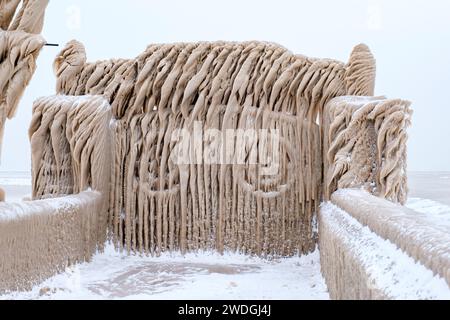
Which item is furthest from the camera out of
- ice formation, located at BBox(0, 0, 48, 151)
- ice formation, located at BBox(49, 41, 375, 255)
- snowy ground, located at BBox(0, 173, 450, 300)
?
ice formation, located at BBox(49, 41, 375, 255)

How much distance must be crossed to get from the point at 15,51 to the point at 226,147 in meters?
2.89

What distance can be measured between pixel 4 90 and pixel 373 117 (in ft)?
11.3

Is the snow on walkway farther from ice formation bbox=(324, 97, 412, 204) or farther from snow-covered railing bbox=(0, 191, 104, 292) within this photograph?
ice formation bbox=(324, 97, 412, 204)

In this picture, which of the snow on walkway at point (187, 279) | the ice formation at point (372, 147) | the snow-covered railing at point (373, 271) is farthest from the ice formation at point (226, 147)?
the snow-covered railing at point (373, 271)

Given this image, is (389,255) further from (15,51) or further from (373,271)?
(15,51)

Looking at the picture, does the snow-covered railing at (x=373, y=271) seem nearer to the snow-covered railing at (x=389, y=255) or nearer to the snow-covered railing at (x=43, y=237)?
the snow-covered railing at (x=389, y=255)

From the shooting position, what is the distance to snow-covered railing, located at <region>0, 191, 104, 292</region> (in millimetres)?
3402

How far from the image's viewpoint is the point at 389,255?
2125 millimetres

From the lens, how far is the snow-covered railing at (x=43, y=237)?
11.2 feet

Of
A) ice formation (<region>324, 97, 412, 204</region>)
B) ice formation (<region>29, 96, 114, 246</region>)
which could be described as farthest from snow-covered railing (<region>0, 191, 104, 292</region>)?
ice formation (<region>324, 97, 412, 204</region>)

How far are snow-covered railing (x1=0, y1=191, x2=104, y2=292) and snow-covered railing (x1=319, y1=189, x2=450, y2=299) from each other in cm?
227

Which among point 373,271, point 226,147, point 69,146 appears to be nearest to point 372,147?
point 226,147
